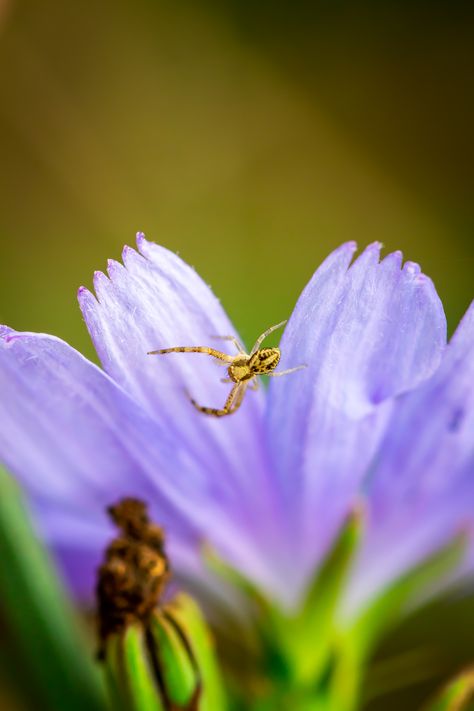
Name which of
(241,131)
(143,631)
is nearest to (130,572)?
(143,631)

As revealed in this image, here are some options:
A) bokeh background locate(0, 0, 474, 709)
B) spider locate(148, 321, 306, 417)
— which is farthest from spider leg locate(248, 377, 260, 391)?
bokeh background locate(0, 0, 474, 709)

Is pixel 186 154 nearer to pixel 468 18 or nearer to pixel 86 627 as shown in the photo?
pixel 468 18

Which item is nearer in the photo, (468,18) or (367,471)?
(367,471)

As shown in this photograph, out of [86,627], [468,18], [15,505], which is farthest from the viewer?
[468,18]

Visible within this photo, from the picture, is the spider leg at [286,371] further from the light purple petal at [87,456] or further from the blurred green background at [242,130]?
the blurred green background at [242,130]

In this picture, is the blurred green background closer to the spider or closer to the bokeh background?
the bokeh background

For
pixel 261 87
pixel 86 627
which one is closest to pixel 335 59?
pixel 261 87

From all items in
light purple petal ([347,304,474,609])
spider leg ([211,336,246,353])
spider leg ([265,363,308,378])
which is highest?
spider leg ([211,336,246,353])
